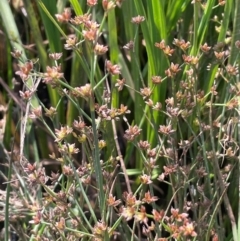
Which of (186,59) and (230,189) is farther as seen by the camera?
(230,189)

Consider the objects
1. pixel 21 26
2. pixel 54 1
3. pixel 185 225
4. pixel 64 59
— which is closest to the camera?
pixel 185 225

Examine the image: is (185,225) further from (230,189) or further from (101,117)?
(230,189)

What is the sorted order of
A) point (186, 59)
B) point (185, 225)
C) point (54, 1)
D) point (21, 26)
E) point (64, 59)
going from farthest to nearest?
point (21, 26) → point (64, 59) → point (54, 1) → point (186, 59) → point (185, 225)

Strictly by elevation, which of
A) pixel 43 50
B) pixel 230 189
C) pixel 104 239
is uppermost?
pixel 43 50

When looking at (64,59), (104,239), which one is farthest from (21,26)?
(104,239)

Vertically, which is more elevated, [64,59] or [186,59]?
[186,59]

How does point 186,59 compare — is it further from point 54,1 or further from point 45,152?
point 45,152
